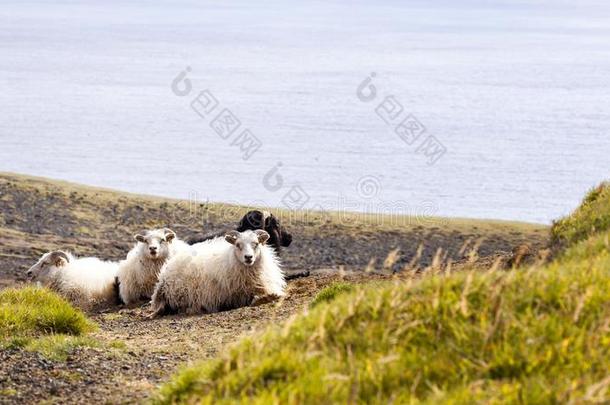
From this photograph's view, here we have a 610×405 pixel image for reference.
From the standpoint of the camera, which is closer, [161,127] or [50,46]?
[161,127]

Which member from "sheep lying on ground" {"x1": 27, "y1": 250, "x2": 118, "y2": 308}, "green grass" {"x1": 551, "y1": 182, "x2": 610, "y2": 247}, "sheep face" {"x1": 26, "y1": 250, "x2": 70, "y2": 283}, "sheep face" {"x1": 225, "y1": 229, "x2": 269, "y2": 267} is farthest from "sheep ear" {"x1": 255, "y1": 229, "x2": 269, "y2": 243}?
"green grass" {"x1": 551, "y1": 182, "x2": 610, "y2": 247}

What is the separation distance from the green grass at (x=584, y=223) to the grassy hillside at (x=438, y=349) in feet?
9.49

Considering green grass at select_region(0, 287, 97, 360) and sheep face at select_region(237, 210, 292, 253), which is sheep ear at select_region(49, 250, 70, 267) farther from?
green grass at select_region(0, 287, 97, 360)

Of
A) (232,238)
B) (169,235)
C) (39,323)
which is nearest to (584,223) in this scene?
(39,323)

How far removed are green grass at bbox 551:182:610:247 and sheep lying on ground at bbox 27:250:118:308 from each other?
30.9ft

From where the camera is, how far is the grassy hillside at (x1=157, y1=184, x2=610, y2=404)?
19.6 ft

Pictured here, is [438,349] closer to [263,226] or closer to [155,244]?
[155,244]

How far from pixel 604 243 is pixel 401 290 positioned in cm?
222

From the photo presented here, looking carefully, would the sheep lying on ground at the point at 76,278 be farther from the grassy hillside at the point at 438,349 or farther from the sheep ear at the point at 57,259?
the grassy hillside at the point at 438,349

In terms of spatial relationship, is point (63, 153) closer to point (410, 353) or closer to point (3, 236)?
point (3, 236)

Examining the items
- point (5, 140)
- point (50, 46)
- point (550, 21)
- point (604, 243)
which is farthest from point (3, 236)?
point (550, 21)

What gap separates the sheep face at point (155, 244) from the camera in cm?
1816

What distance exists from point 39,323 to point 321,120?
4801cm

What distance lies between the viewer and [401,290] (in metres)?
7.07
